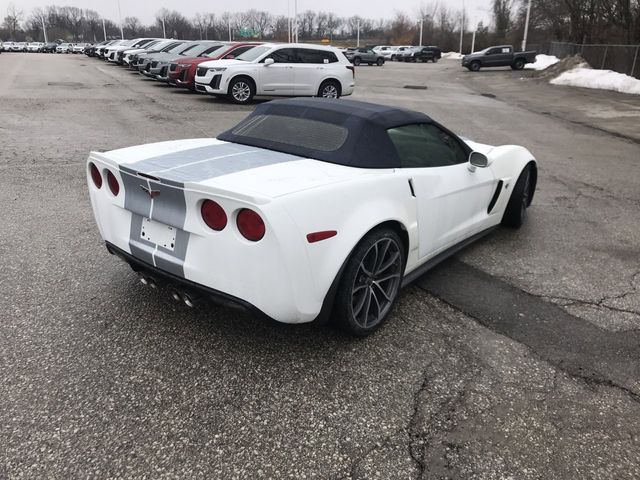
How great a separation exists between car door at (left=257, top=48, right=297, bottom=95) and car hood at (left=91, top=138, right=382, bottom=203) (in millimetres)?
11472

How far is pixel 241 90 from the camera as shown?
14320 mm

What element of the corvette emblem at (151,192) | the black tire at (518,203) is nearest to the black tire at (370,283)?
the corvette emblem at (151,192)

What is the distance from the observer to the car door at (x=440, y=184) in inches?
136

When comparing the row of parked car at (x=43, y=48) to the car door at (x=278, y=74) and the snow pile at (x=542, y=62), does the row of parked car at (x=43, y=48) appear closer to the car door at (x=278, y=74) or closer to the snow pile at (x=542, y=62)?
the snow pile at (x=542, y=62)

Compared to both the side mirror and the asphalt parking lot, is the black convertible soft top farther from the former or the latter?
the asphalt parking lot

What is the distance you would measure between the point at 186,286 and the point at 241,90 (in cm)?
1246

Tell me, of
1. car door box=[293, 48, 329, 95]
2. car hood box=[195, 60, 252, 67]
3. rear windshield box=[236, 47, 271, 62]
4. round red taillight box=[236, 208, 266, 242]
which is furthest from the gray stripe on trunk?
rear windshield box=[236, 47, 271, 62]

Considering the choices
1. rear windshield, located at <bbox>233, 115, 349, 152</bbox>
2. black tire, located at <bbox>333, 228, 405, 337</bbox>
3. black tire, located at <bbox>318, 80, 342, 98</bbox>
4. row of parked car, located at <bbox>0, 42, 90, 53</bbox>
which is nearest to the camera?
black tire, located at <bbox>333, 228, 405, 337</bbox>

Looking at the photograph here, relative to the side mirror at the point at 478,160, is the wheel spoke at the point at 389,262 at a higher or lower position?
lower

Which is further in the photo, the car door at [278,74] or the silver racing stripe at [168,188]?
Answer: the car door at [278,74]

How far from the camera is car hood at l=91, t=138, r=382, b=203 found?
2.58m

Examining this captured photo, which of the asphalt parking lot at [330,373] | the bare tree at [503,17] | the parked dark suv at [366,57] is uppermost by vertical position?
the bare tree at [503,17]

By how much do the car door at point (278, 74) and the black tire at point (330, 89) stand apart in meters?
0.91

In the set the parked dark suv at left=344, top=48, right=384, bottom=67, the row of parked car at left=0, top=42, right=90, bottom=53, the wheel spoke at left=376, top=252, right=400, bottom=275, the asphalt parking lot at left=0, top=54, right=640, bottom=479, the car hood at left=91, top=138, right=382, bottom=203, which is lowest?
the asphalt parking lot at left=0, top=54, right=640, bottom=479
